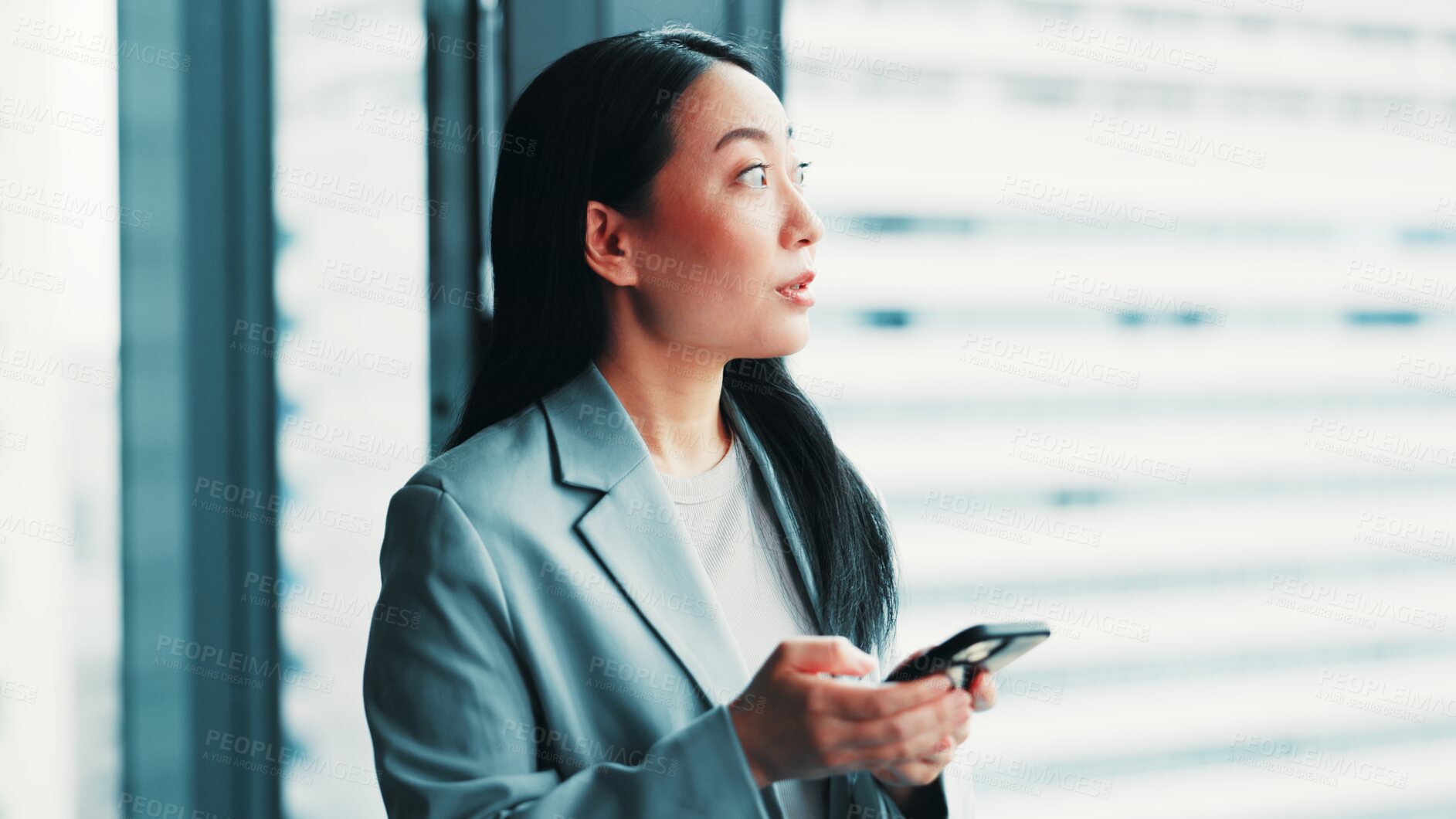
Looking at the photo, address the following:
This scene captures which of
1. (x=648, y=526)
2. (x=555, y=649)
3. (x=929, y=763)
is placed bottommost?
(x=929, y=763)

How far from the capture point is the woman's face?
3.22ft

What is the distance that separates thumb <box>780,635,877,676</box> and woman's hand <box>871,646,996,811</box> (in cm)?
8

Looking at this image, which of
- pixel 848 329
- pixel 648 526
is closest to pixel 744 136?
pixel 648 526

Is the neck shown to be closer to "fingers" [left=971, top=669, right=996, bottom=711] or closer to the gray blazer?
the gray blazer

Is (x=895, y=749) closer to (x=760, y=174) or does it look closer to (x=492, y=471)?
(x=492, y=471)

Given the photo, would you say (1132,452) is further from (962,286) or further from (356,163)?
(356,163)

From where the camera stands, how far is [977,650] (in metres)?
0.79

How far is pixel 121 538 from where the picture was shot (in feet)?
6.05

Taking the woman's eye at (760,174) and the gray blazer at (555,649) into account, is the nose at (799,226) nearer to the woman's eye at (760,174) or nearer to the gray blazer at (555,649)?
the woman's eye at (760,174)

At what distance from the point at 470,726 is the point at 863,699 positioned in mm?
316

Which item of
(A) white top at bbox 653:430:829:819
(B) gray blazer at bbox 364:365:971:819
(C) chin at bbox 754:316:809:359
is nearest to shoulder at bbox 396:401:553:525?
(B) gray blazer at bbox 364:365:971:819

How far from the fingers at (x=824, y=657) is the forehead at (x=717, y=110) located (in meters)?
0.48

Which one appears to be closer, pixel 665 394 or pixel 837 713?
pixel 837 713

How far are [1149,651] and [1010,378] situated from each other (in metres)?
0.76
